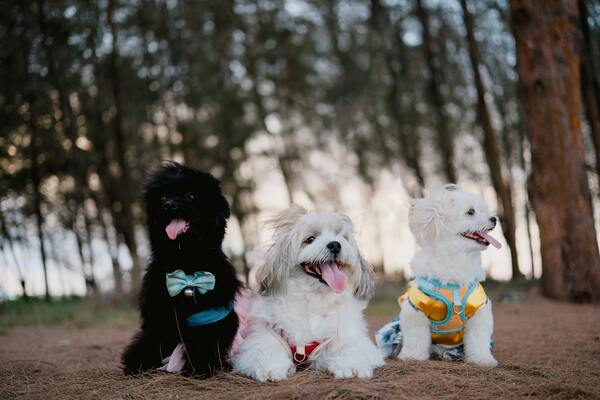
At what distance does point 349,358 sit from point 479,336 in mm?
1082

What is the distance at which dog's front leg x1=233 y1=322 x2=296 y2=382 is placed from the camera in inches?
127

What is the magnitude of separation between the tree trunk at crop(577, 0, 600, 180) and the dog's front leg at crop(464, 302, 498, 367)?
8.12 m

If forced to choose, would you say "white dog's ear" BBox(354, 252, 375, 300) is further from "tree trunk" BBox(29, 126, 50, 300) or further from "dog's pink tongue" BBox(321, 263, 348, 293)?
"tree trunk" BBox(29, 126, 50, 300)

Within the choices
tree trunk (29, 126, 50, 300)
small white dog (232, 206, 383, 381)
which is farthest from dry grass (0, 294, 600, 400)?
tree trunk (29, 126, 50, 300)

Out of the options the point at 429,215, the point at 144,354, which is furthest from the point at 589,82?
the point at 144,354

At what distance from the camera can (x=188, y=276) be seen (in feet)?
10.8

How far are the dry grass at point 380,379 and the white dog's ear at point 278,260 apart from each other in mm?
627

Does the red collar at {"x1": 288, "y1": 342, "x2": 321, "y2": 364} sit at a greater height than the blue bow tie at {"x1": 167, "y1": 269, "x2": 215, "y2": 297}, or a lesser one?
lesser

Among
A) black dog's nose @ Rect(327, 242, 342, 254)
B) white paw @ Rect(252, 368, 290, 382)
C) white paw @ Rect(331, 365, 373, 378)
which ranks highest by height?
black dog's nose @ Rect(327, 242, 342, 254)

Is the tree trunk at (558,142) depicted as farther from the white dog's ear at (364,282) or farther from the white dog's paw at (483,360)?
the white dog's ear at (364,282)

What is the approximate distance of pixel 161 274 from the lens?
3.36 meters

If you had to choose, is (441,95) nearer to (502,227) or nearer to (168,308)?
(502,227)

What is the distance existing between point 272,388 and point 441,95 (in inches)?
483

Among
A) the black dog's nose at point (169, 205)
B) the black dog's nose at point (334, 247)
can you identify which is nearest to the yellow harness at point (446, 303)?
the black dog's nose at point (334, 247)
